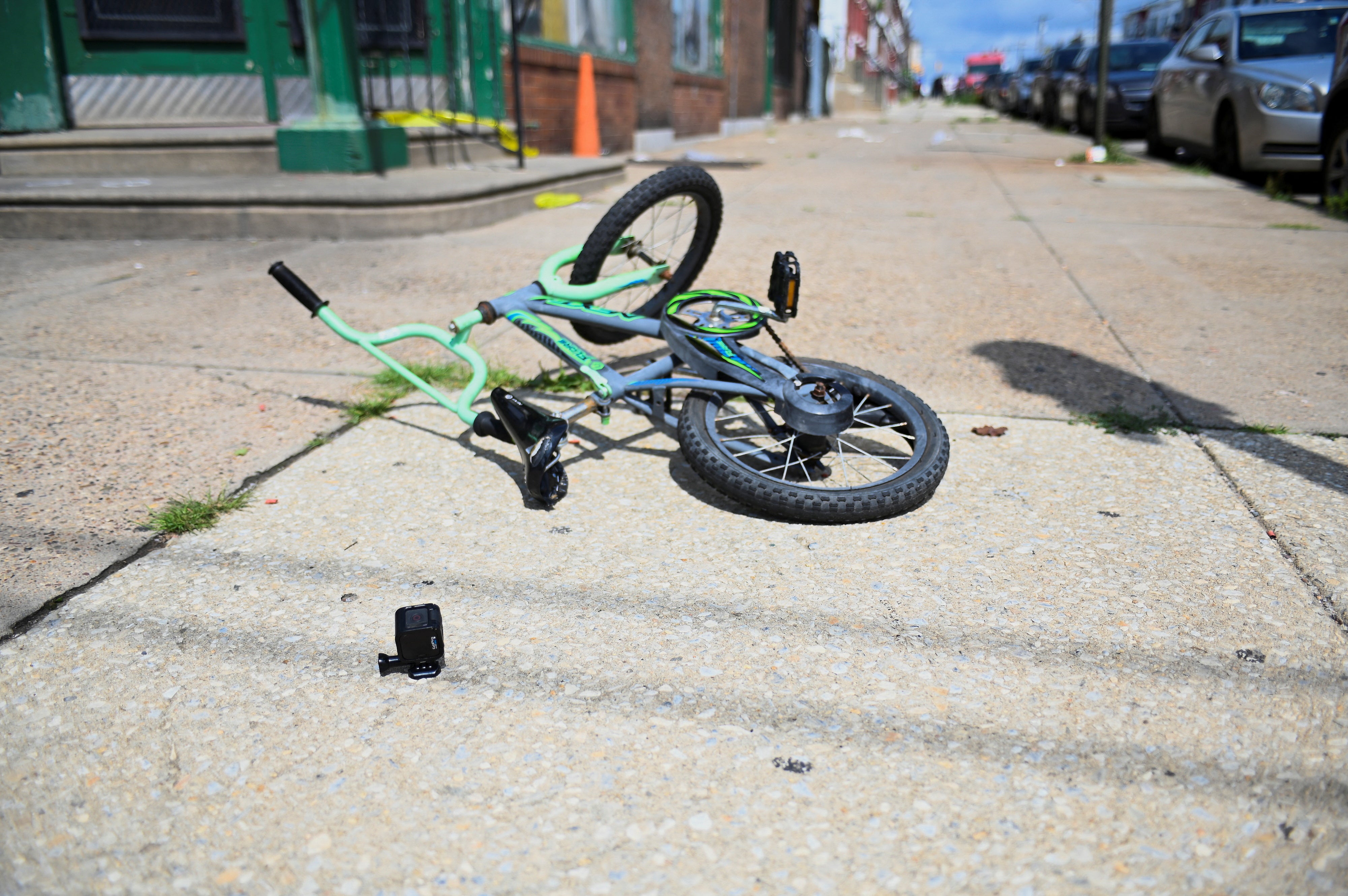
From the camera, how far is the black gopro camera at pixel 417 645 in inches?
76.8

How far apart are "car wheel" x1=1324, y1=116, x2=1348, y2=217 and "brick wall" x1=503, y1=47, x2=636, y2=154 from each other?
7.12 meters

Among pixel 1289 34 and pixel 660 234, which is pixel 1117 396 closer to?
pixel 660 234

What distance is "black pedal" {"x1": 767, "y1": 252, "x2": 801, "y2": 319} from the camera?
2822 millimetres

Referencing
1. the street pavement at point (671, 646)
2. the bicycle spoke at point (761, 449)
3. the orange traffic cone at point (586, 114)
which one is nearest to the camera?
the street pavement at point (671, 646)

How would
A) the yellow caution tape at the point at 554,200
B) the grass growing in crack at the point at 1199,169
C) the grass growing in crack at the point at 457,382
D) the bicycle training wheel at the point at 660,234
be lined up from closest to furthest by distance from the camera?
the bicycle training wheel at the point at 660,234 < the grass growing in crack at the point at 457,382 < the yellow caution tape at the point at 554,200 < the grass growing in crack at the point at 1199,169

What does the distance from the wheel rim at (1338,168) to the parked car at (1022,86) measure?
65.6ft

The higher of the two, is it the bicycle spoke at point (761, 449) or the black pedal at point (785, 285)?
the black pedal at point (785, 285)

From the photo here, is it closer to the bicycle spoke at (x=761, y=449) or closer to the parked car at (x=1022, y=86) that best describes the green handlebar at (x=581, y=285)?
the bicycle spoke at (x=761, y=449)

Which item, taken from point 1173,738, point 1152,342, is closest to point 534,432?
point 1173,738

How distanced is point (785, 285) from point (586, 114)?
9021mm

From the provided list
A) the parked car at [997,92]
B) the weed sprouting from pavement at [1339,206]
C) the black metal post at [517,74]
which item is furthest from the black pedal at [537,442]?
the parked car at [997,92]

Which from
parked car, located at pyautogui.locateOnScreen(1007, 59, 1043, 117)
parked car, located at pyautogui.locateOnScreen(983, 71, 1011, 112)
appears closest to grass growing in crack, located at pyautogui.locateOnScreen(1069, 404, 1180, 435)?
parked car, located at pyautogui.locateOnScreen(1007, 59, 1043, 117)

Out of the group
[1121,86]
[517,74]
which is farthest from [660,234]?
[1121,86]

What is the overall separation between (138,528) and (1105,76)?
13.4m
